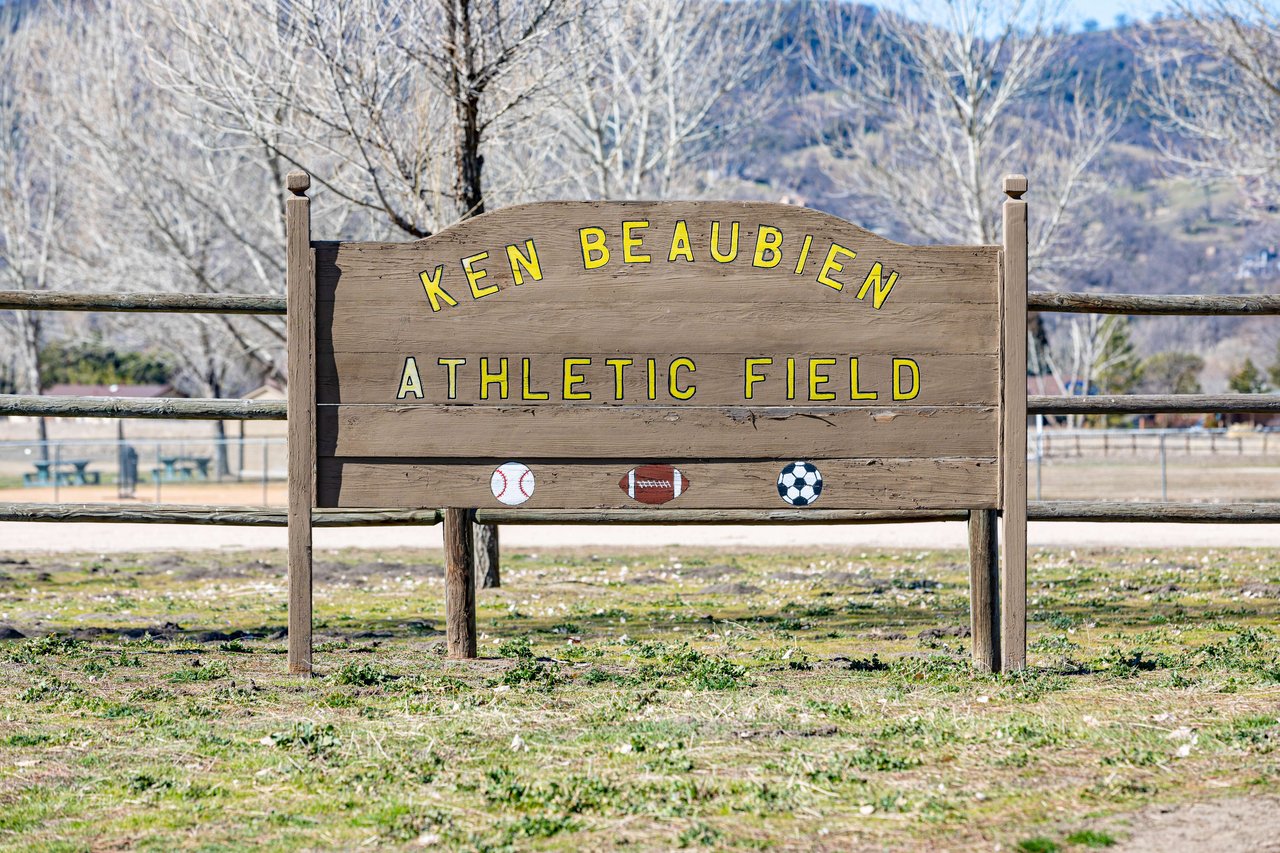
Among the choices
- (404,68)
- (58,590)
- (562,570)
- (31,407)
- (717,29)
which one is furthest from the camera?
(717,29)

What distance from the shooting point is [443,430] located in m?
6.83

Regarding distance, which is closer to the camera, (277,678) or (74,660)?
(277,678)

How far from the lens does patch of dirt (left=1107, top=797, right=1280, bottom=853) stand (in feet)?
13.4

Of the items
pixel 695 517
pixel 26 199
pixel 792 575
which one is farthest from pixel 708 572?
pixel 26 199

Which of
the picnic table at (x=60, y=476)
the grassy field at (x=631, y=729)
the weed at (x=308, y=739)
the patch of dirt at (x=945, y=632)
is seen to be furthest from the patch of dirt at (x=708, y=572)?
the picnic table at (x=60, y=476)

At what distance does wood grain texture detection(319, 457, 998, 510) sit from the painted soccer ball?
0.11ft

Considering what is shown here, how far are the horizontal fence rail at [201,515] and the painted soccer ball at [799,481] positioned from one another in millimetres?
2071

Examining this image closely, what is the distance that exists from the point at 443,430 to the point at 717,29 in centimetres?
1781

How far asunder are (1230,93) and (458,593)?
21868 mm

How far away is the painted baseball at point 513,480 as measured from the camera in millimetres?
6828

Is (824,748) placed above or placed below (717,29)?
below

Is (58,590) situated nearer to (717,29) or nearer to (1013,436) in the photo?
(1013,436)

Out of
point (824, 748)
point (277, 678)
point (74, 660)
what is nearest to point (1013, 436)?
point (824, 748)

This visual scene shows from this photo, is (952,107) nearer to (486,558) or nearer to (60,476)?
(486,558)
